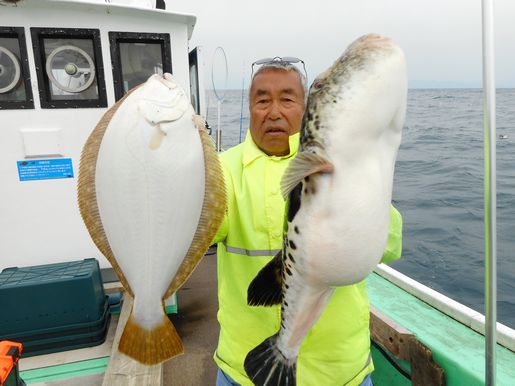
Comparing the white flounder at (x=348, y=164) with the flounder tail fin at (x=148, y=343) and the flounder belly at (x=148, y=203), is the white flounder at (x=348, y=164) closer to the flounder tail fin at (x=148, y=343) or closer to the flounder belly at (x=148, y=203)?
the flounder belly at (x=148, y=203)

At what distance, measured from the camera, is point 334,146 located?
57.4 inches

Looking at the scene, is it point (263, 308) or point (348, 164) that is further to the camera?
point (263, 308)

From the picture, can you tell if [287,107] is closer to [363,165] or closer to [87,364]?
[363,165]

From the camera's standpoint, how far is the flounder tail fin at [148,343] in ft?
4.97

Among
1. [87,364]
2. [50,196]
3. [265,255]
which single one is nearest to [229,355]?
[265,255]

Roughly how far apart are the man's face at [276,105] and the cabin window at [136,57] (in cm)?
308

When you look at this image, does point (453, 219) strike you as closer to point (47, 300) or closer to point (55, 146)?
point (55, 146)

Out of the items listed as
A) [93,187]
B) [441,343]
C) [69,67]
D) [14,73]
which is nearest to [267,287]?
[93,187]

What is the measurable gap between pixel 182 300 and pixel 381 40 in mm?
5043

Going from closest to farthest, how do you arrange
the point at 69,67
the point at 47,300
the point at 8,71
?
the point at 47,300
the point at 8,71
the point at 69,67

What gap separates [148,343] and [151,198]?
56 centimetres

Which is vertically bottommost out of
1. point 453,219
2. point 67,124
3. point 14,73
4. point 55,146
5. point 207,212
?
point 453,219

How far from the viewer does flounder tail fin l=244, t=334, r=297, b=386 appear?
6.14 ft

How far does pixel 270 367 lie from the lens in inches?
74.5
